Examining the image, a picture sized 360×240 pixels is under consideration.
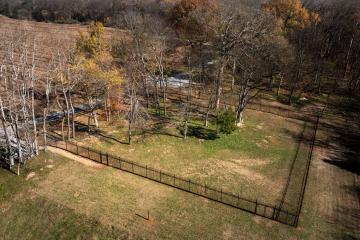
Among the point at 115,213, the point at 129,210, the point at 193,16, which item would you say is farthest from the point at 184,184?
the point at 193,16

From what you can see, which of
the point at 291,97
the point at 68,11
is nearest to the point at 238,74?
the point at 291,97

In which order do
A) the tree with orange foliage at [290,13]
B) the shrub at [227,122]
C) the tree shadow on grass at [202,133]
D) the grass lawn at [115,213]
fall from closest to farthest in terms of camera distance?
the grass lawn at [115,213], the shrub at [227,122], the tree shadow on grass at [202,133], the tree with orange foliage at [290,13]

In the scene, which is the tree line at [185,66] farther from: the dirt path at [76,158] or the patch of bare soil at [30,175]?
the dirt path at [76,158]

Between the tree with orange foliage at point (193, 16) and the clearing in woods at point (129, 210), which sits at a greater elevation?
the tree with orange foliage at point (193, 16)

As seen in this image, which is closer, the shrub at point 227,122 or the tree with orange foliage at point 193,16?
the shrub at point 227,122

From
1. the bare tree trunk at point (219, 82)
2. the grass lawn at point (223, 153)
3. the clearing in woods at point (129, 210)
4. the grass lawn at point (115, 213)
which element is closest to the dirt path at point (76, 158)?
the clearing in woods at point (129, 210)

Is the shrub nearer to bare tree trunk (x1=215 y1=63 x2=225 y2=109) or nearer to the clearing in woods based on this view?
bare tree trunk (x1=215 y1=63 x2=225 y2=109)

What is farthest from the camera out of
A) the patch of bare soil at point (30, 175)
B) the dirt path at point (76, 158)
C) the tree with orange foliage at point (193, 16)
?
the tree with orange foliage at point (193, 16)
